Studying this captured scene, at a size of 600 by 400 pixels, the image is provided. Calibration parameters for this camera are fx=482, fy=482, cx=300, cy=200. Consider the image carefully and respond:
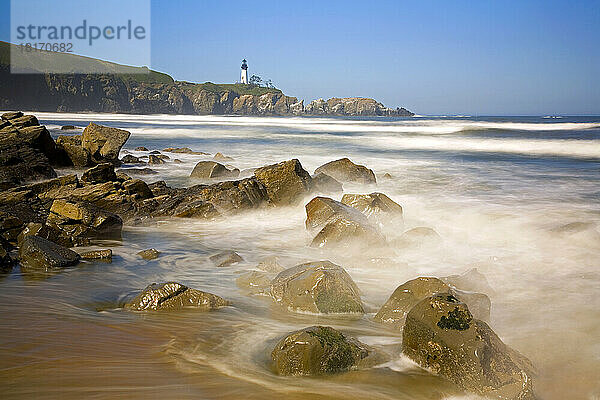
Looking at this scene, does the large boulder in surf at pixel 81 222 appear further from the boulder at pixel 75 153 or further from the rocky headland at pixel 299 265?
the boulder at pixel 75 153

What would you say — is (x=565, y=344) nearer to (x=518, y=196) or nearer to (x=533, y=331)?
(x=533, y=331)

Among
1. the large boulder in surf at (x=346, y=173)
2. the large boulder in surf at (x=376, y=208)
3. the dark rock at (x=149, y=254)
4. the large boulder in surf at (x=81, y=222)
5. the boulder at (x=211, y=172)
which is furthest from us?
the boulder at (x=211, y=172)

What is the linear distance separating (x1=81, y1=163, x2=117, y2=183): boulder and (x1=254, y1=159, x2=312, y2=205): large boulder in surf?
274 centimetres

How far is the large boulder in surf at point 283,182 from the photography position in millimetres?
8594

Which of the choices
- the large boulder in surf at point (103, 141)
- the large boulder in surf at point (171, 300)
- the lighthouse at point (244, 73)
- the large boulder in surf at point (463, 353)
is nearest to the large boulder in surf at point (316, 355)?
the large boulder in surf at point (463, 353)

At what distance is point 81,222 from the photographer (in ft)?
20.5

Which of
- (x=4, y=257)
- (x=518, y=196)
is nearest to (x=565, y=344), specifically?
(x=4, y=257)

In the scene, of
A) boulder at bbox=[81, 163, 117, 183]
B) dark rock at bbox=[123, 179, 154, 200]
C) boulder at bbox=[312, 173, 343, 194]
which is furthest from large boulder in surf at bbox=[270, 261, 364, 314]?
boulder at bbox=[81, 163, 117, 183]

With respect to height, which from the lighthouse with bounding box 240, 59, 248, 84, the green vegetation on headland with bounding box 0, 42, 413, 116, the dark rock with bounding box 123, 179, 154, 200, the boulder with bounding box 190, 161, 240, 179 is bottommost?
the dark rock with bounding box 123, 179, 154, 200

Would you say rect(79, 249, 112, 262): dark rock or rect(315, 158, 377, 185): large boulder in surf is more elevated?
rect(315, 158, 377, 185): large boulder in surf

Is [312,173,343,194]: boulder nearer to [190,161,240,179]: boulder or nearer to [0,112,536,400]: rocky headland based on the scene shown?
[0,112,536,400]: rocky headland

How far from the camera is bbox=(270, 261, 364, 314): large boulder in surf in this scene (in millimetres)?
3838

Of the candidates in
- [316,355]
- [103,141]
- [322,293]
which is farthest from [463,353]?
[103,141]

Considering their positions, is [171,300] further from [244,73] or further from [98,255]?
[244,73]
